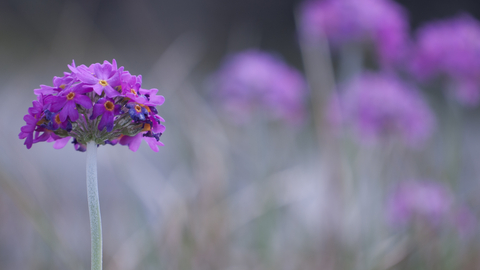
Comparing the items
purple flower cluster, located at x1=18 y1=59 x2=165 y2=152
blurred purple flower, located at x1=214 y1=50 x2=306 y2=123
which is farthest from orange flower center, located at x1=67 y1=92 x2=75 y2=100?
blurred purple flower, located at x1=214 y1=50 x2=306 y2=123

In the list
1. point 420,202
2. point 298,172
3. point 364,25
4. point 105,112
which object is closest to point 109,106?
point 105,112

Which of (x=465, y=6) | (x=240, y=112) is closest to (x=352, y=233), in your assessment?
(x=240, y=112)

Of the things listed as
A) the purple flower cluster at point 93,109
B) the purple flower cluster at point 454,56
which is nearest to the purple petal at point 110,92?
the purple flower cluster at point 93,109

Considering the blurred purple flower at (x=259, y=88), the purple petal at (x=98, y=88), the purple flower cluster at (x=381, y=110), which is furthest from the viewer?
the blurred purple flower at (x=259, y=88)

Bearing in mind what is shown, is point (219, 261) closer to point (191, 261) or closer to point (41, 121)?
point (191, 261)

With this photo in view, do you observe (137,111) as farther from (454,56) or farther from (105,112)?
(454,56)

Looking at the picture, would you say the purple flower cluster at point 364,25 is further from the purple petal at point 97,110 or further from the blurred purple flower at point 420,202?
the purple petal at point 97,110
